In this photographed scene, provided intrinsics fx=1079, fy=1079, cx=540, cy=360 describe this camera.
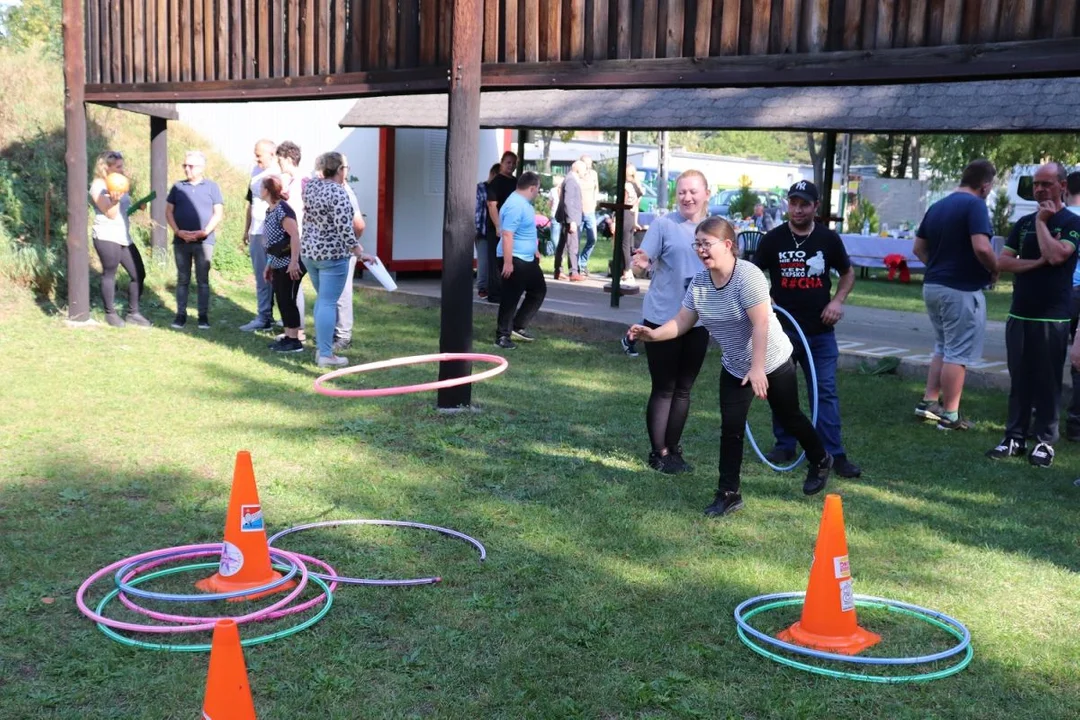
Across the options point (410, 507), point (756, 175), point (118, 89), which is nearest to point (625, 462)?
point (410, 507)

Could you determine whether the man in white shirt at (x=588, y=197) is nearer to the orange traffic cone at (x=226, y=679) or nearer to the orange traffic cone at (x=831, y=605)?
the orange traffic cone at (x=831, y=605)

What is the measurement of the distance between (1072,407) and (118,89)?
33.9ft

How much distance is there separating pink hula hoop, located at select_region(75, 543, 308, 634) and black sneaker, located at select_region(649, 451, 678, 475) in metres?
2.76

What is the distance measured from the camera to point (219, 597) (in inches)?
184

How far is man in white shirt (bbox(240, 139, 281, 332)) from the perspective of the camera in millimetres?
11711

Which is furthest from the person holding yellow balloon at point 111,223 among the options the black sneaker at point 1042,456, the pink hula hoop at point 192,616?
the black sneaker at point 1042,456

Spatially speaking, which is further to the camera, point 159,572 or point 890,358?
point 890,358

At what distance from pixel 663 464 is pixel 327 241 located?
14.4 ft

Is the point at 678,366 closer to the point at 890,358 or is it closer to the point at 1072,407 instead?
the point at 1072,407

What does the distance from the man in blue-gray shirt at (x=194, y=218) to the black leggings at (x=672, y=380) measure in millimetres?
6672

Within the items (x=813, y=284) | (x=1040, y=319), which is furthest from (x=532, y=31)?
(x=1040, y=319)

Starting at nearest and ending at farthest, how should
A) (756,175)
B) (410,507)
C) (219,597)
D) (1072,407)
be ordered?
(219,597), (410,507), (1072,407), (756,175)

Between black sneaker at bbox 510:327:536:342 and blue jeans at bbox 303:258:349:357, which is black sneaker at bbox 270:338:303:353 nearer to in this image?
blue jeans at bbox 303:258:349:357

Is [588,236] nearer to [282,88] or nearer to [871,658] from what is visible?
[282,88]
